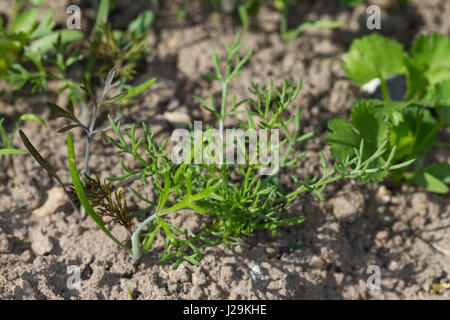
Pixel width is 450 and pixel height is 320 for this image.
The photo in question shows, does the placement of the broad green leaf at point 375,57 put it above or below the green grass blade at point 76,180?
above

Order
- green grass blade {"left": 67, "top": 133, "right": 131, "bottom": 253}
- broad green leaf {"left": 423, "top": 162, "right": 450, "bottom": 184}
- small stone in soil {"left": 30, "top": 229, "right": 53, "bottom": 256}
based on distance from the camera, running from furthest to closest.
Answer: broad green leaf {"left": 423, "top": 162, "right": 450, "bottom": 184}
small stone in soil {"left": 30, "top": 229, "right": 53, "bottom": 256}
green grass blade {"left": 67, "top": 133, "right": 131, "bottom": 253}

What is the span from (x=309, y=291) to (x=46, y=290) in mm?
871

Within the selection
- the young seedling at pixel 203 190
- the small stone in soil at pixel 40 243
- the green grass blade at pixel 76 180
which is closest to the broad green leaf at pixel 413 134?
the young seedling at pixel 203 190

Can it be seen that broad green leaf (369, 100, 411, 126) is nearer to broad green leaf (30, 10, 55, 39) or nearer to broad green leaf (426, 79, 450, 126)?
broad green leaf (426, 79, 450, 126)

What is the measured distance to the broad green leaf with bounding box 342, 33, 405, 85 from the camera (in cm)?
196

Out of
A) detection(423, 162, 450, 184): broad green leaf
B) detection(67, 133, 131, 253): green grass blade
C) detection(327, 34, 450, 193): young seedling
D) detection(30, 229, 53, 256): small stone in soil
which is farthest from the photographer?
detection(423, 162, 450, 184): broad green leaf

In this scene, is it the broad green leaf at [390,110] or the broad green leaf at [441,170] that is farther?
the broad green leaf at [441,170]

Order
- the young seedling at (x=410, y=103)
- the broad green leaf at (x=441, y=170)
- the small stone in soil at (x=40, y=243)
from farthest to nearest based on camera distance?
the broad green leaf at (x=441, y=170) < the young seedling at (x=410, y=103) < the small stone in soil at (x=40, y=243)

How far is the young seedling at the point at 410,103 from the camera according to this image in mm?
1771

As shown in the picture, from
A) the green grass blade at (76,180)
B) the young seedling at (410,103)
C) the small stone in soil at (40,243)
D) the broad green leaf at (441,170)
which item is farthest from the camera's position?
the broad green leaf at (441,170)

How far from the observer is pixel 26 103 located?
2.05 m

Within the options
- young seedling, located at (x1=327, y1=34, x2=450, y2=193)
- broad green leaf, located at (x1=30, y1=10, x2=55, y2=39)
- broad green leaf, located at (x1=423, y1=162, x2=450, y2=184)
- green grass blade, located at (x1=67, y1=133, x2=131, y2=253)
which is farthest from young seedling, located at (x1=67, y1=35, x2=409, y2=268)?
broad green leaf, located at (x1=30, y1=10, x2=55, y2=39)

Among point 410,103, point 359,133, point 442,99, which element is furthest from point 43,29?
point 442,99

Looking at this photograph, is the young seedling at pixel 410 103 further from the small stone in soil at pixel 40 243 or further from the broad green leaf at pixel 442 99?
the small stone in soil at pixel 40 243
